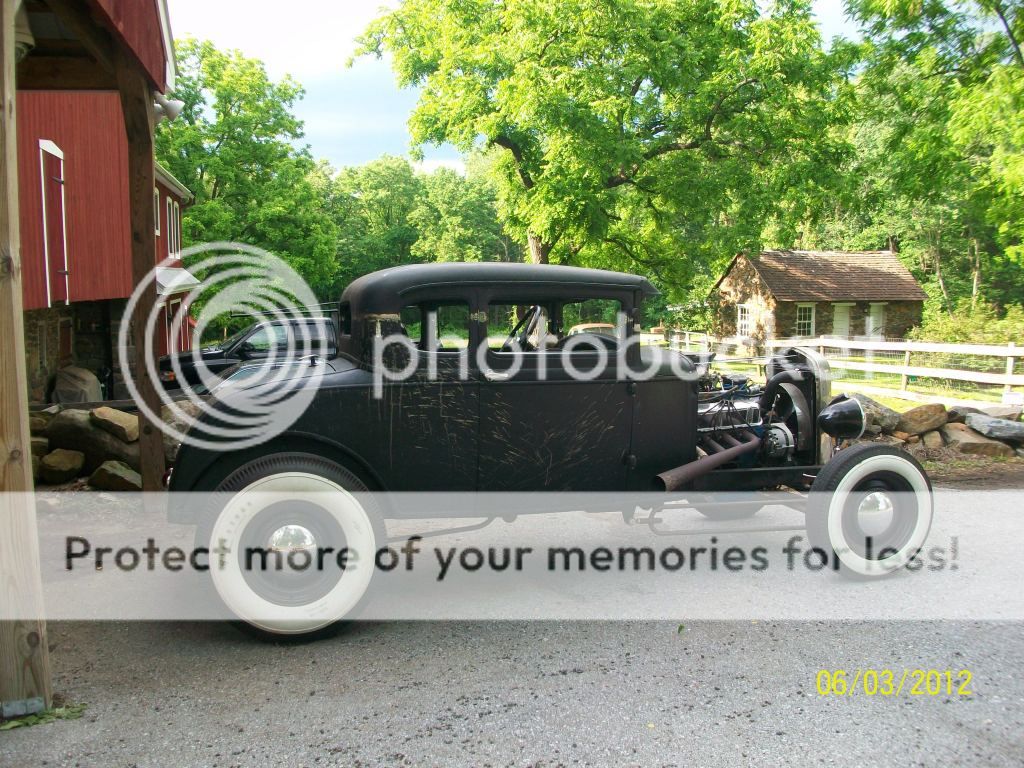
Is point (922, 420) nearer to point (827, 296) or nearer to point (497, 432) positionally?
point (497, 432)

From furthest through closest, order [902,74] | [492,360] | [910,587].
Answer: [902,74] < [910,587] < [492,360]

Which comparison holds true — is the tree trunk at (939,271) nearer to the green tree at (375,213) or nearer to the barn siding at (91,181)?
the green tree at (375,213)

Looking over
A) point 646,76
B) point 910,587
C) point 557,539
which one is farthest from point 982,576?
point 646,76

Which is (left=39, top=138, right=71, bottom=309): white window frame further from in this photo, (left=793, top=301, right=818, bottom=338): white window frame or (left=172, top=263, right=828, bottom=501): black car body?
(left=793, top=301, right=818, bottom=338): white window frame

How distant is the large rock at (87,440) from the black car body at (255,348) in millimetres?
5079

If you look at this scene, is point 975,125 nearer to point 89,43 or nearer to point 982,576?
point 982,576

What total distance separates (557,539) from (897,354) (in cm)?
2735

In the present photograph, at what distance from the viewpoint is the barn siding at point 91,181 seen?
1441 cm

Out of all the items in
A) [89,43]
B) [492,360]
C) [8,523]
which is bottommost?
[8,523]

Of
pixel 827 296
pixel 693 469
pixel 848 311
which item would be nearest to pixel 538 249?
pixel 693 469

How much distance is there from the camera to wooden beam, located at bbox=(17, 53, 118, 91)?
654 centimetres

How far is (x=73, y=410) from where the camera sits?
745 centimetres

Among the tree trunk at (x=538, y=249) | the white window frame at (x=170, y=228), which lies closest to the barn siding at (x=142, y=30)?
the tree trunk at (x=538, y=249)

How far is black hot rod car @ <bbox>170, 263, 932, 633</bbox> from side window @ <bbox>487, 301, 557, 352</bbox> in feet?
0.03
